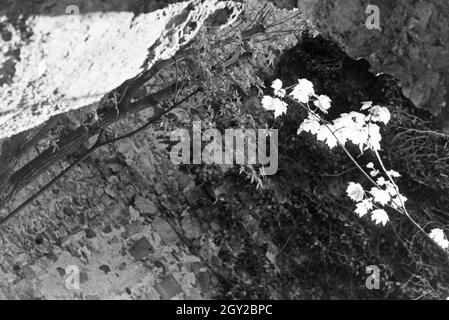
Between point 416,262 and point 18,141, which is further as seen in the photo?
point 416,262

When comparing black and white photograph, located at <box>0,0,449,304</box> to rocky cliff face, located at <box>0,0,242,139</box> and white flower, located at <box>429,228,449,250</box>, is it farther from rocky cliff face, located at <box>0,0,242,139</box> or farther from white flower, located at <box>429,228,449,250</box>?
rocky cliff face, located at <box>0,0,242,139</box>

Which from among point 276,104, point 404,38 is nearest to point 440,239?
point 276,104

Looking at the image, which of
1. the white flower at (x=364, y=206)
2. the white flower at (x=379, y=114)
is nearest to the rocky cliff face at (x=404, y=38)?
the white flower at (x=379, y=114)

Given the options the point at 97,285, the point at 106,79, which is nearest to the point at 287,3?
the point at 106,79

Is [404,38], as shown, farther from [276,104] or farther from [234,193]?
[234,193]

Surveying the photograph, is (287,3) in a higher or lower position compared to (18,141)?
higher

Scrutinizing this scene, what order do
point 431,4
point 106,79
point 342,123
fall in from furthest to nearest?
point 342,123
point 106,79
point 431,4

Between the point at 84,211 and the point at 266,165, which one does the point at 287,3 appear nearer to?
the point at 266,165
